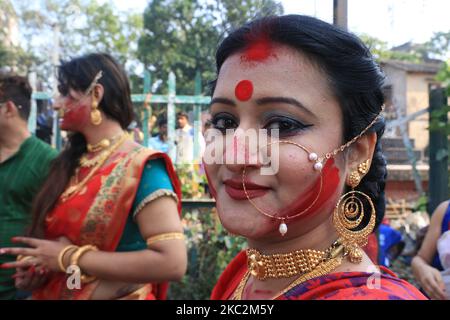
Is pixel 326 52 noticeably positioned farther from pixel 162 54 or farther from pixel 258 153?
pixel 162 54

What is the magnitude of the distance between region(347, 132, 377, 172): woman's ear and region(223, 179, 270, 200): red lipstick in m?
0.27

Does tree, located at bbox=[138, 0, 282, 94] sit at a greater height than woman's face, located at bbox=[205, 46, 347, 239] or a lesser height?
greater

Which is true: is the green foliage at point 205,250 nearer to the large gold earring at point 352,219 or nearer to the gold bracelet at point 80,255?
the gold bracelet at point 80,255

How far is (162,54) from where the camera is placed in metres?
9.19

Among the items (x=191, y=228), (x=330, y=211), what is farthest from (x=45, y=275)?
(x=191, y=228)

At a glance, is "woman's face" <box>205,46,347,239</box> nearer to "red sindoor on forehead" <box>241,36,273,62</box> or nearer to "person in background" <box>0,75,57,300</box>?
"red sindoor on forehead" <box>241,36,273,62</box>

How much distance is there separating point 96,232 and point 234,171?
1.13 m

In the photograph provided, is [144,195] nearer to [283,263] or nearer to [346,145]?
[283,263]

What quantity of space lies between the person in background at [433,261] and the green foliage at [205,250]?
1.99 m

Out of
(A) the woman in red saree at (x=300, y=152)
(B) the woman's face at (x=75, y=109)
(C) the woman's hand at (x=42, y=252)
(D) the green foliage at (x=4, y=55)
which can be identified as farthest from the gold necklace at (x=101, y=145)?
(D) the green foliage at (x=4, y=55)

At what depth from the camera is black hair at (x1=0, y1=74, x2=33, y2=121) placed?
10.1 ft

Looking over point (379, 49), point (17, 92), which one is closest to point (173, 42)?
point (17, 92)

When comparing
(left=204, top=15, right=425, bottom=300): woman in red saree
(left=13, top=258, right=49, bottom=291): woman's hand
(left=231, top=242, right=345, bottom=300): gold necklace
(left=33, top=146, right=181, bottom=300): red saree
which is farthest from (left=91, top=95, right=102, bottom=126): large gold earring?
(left=231, top=242, right=345, bottom=300): gold necklace
